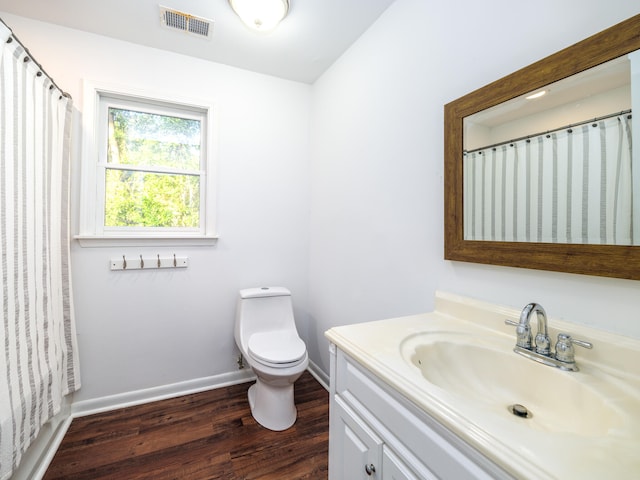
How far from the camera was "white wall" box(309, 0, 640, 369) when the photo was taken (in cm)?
88

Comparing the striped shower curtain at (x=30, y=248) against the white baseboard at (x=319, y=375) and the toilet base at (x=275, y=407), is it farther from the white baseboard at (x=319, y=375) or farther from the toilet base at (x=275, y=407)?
the white baseboard at (x=319, y=375)

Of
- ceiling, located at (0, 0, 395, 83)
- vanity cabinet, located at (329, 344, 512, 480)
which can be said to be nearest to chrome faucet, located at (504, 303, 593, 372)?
vanity cabinet, located at (329, 344, 512, 480)

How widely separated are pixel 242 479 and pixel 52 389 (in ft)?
3.41

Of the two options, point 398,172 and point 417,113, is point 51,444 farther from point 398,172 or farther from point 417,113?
point 417,113

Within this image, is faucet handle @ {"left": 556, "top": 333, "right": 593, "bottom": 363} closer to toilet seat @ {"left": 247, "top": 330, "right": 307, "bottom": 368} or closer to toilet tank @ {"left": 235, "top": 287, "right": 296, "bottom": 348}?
toilet seat @ {"left": 247, "top": 330, "right": 307, "bottom": 368}

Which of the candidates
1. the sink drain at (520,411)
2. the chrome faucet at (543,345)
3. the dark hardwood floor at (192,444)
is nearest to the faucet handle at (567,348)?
the chrome faucet at (543,345)

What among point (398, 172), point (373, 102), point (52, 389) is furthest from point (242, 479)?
point (373, 102)

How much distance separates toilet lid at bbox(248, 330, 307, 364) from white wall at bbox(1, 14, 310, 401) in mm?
391

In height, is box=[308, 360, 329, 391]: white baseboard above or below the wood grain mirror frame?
below

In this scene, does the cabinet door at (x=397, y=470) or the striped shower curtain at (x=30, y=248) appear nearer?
the cabinet door at (x=397, y=470)

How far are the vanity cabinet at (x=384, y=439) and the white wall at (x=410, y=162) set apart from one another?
22.8 inches

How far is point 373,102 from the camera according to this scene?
1681mm

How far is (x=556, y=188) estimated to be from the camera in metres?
0.89

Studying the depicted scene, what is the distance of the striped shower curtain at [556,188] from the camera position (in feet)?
2.52
